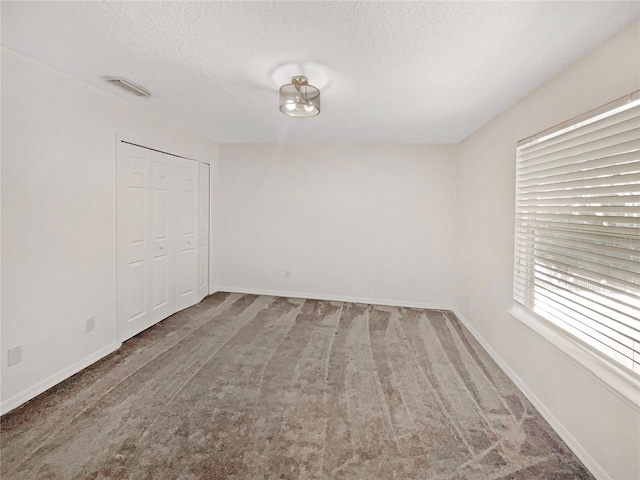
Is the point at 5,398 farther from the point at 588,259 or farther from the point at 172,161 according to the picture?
the point at 588,259

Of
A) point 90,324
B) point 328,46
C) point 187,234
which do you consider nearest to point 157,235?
point 187,234

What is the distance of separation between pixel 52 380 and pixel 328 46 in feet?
10.5

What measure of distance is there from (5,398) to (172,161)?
2704 millimetres

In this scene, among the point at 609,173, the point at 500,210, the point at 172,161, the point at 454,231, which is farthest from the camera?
the point at 454,231

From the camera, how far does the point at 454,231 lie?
14.3ft

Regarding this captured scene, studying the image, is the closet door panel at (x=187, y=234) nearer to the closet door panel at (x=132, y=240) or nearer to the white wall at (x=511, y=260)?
the closet door panel at (x=132, y=240)

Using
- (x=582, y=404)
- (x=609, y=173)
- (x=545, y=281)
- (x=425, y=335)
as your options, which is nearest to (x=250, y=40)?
Result: (x=609, y=173)

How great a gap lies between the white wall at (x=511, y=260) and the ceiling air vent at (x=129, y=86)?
128 inches

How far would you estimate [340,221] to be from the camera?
15.2 ft

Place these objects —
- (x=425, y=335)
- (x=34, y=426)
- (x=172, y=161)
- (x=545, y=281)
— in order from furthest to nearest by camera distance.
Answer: (x=172, y=161) < (x=425, y=335) < (x=545, y=281) < (x=34, y=426)

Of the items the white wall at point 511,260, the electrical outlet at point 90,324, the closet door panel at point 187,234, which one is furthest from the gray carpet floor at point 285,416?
the closet door panel at point 187,234

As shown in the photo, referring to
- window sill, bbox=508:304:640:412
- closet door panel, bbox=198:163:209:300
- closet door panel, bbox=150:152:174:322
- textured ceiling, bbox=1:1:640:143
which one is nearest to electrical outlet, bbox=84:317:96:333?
closet door panel, bbox=150:152:174:322

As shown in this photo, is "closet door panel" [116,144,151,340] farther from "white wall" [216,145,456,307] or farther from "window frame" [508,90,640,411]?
"window frame" [508,90,640,411]

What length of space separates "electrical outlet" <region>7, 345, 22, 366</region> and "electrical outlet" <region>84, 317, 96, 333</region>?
534 mm
